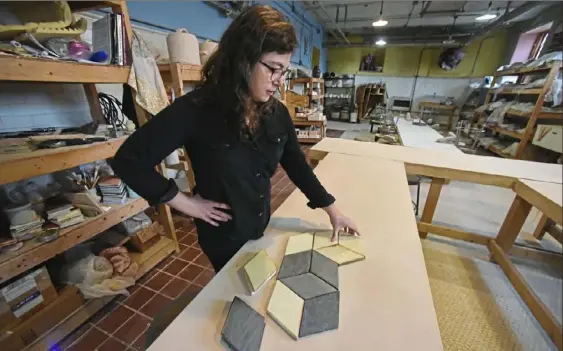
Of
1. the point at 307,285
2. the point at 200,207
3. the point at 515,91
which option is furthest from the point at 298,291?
the point at 515,91

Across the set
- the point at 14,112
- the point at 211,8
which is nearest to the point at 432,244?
the point at 14,112

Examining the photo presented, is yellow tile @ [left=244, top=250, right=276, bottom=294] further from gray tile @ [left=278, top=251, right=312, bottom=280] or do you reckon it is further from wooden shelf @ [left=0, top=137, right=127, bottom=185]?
wooden shelf @ [left=0, top=137, right=127, bottom=185]

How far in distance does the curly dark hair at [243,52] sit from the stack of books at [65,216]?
113 cm

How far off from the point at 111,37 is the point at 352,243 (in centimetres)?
165

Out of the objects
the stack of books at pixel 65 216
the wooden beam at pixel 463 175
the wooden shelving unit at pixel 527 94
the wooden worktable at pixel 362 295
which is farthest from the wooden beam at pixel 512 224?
the stack of books at pixel 65 216

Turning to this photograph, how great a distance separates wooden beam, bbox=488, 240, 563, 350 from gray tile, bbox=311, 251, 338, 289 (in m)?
0.44

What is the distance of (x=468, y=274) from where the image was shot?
1895mm

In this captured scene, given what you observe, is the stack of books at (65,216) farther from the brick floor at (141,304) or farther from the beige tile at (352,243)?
the beige tile at (352,243)

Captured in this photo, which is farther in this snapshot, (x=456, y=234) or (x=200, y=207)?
(x=456, y=234)

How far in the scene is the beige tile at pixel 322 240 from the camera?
35.6 inches

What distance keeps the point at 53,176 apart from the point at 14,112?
418 mm

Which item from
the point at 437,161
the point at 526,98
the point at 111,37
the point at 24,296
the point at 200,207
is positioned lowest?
the point at 24,296

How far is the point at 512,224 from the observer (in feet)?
5.37

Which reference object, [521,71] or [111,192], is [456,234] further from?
[111,192]
